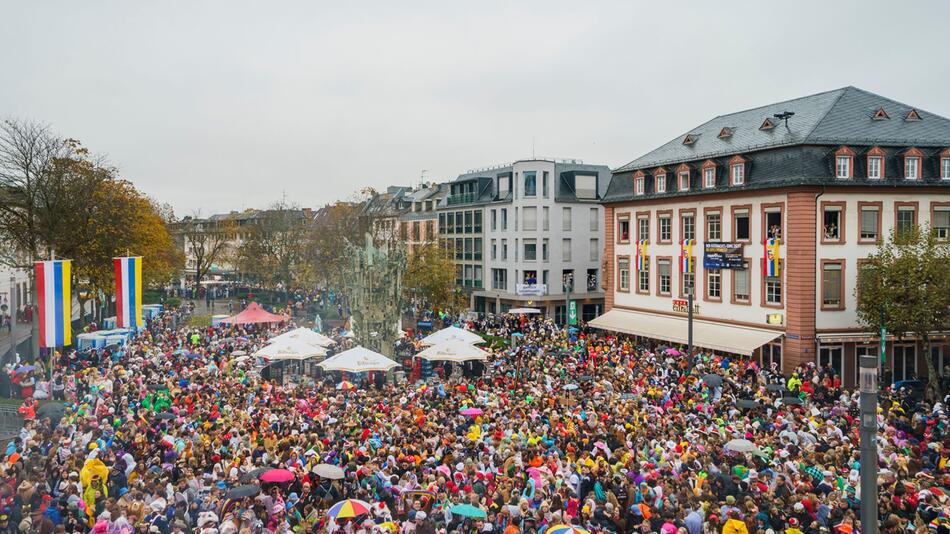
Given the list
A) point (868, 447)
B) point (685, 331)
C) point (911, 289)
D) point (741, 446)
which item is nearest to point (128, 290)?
point (741, 446)

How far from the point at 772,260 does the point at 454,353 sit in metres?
15.2

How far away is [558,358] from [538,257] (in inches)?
1047

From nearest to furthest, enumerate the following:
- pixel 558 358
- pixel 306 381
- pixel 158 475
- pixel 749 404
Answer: pixel 158 475, pixel 749 404, pixel 306 381, pixel 558 358

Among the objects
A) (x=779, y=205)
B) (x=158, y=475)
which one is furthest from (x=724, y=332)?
(x=158, y=475)

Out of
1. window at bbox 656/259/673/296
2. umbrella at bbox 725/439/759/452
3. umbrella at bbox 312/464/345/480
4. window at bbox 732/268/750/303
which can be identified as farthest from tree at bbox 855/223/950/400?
umbrella at bbox 312/464/345/480

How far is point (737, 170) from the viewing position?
3469cm

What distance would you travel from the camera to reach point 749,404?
21.5 m

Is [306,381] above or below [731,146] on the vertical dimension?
below

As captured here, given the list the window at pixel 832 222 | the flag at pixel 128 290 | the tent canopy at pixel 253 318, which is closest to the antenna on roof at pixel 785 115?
the window at pixel 832 222

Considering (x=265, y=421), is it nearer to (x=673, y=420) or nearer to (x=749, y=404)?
(x=673, y=420)

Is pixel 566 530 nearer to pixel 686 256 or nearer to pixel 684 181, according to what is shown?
pixel 686 256

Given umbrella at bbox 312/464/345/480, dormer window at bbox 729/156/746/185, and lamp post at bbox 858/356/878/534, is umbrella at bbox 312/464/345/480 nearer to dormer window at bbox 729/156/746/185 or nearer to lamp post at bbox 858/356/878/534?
lamp post at bbox 858/356/878/534

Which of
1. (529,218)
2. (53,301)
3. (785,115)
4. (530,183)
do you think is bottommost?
(53,301)

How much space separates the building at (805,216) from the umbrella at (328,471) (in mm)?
23042
